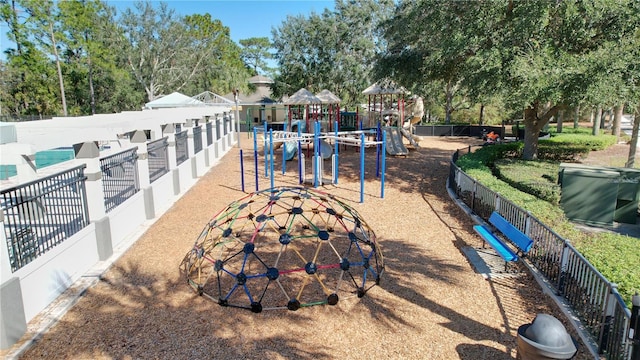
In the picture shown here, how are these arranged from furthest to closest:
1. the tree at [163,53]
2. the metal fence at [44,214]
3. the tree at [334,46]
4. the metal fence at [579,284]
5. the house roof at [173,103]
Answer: the tree at [163,53], the tree at [334,46], the house roof at [173,103], the metal fence at [44,214], the metal fence at [579,284]

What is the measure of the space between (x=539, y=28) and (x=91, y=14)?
157ft

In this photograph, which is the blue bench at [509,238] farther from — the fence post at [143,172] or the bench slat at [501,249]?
the fence post at [143,172]

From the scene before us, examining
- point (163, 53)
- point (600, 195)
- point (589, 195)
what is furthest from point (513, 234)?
point (163, 53)

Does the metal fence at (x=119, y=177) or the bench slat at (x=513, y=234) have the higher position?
the metal fence at (x=119, y=177)

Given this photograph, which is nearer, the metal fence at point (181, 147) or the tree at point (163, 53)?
the metal fence at point (181, 147)

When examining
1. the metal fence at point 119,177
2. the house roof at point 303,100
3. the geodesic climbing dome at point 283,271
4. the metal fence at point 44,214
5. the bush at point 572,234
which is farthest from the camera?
the house roof at point 303,100

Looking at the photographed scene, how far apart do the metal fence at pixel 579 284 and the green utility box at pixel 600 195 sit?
2.88 meters

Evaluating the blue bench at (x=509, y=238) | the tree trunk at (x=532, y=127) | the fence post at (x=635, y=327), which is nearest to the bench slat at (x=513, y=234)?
the blue bench at (x=509, y=238)

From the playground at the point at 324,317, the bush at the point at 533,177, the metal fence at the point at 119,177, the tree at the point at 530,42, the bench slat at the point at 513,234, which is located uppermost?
the tree at the point at 530,42

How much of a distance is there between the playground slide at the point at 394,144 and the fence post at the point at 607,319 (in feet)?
52.7

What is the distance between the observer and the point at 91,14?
45188 mm

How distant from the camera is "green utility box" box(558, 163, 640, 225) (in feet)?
34.8

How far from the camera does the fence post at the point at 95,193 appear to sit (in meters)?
8.27

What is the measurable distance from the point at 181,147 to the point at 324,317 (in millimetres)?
11832
